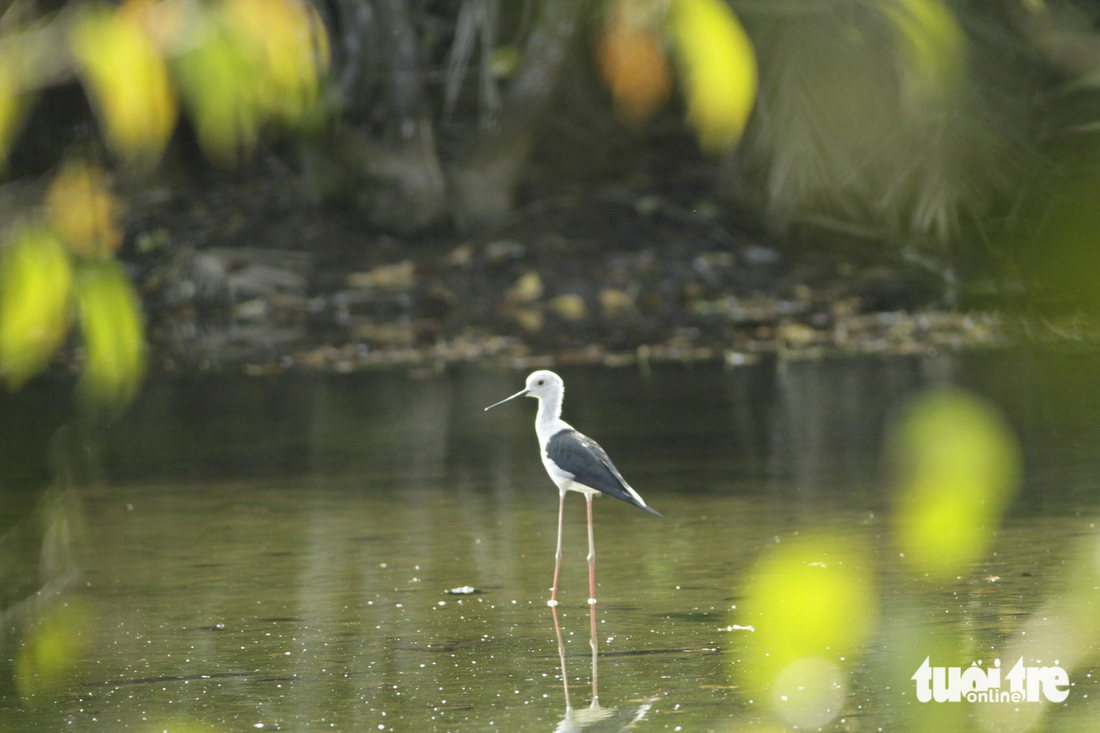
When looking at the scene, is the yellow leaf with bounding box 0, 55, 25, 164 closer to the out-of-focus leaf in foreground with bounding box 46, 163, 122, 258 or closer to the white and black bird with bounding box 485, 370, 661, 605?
the out-of-focus leaf in foreground with bounding box 46, 163, 122, 258

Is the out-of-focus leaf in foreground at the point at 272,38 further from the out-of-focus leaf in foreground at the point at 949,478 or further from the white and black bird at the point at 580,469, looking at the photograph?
the out-of-focus leaf in foreground at the point at 949,478

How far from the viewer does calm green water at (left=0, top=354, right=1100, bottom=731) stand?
4676 mm

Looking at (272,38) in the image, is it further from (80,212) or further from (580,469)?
(580,469)

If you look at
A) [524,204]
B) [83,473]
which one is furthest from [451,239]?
[83,473]

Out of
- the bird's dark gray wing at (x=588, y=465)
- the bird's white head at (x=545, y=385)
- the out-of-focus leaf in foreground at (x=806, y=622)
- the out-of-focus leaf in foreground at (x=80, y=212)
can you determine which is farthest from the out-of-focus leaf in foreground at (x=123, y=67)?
the bird's white head at (x=545, y=385)

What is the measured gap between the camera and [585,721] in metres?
4.33

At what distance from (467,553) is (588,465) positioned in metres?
A: 1.01

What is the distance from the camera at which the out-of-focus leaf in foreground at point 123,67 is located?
2.17m

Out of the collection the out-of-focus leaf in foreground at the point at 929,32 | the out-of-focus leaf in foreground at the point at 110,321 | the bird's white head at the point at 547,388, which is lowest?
the bird's white head at the point at 547,388

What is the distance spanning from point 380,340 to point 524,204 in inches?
149
